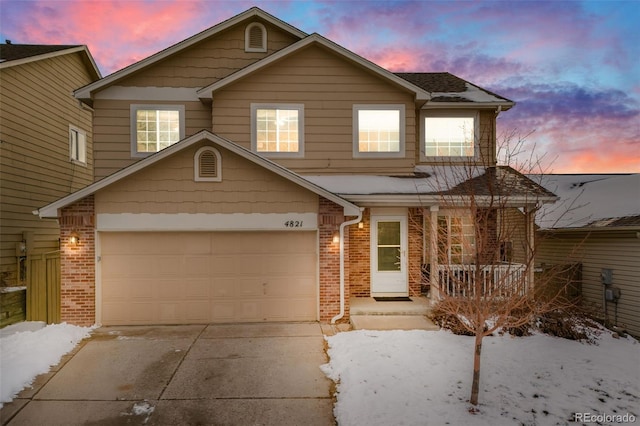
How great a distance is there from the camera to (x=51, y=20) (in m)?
14.5

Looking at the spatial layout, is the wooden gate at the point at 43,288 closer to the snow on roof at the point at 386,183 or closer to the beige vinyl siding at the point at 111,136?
the beige vinyl siding at the point at 111,136

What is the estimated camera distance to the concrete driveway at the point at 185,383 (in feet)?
15.8

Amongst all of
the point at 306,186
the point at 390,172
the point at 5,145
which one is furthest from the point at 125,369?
the point at 5,145

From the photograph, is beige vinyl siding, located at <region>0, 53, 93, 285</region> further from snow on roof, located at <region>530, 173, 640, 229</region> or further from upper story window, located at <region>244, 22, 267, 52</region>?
snow on roof, located at <region>530, 173, 640, 229</region>

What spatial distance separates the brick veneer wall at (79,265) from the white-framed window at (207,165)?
8.57 feet

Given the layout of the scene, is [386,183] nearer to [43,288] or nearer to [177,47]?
[177,47]

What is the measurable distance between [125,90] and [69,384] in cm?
850

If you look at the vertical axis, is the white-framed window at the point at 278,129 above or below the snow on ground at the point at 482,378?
above

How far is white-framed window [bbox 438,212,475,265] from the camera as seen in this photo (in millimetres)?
5441

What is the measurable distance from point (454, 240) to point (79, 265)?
10.0 m

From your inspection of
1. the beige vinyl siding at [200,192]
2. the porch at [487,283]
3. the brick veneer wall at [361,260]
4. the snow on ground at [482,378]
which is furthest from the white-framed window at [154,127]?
the porch at [487,283]

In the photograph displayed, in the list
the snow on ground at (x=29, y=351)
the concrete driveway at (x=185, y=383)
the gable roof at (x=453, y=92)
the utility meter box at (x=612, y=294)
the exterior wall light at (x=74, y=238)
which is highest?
the gable roof at (x=453, y=92)

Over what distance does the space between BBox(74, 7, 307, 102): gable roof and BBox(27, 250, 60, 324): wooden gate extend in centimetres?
545

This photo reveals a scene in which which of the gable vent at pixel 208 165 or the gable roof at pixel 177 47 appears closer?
the gable vent at pixel 208 165
